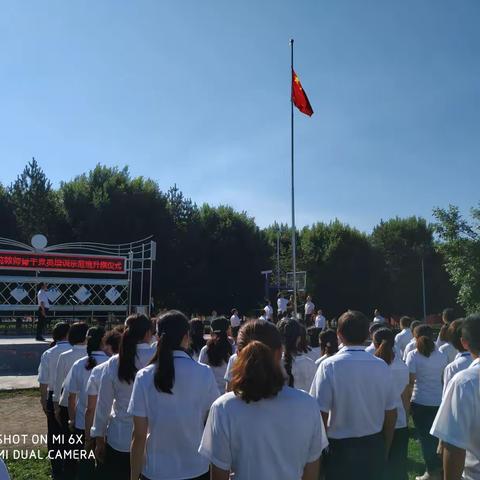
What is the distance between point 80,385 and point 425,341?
4.07m

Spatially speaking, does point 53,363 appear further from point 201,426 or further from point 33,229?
point 33,229

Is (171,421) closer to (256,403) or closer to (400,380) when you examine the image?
Result: (256,403)

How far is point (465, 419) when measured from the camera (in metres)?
2.63

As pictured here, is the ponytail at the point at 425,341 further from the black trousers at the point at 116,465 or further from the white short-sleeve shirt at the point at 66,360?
the white short-sleeve shirt at the point at 66,360

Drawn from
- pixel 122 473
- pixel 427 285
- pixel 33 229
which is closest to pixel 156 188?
pixel 33 229

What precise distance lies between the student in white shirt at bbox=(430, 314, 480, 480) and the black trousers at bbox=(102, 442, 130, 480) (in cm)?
245

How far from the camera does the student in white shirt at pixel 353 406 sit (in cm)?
376

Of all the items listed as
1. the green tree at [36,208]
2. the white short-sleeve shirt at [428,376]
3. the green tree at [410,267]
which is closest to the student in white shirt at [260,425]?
the white short-sleeve shirt at [428,376]

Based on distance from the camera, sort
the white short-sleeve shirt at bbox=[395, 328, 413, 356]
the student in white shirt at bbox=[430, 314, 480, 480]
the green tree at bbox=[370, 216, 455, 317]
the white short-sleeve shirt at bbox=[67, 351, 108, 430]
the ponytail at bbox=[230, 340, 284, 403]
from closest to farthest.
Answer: the ponytail at bbox=[230, 340, 284, 403] < the student in white shirt at bbox=[430, 314, 480, 480] < the white short-sleeve shirt at bbox=[67, 351, 108, 430] < the white short-sleeve shirt at bbox=[395, 328, 413, 356] < the green tree at bbox=[370, 216, 455, 317]

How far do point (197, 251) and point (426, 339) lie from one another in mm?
28985

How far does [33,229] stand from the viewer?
98.8ft

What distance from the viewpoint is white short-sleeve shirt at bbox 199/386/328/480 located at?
2.47m

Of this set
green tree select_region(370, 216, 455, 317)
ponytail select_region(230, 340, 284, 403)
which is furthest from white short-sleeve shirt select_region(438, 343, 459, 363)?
green tree select_region(370, 216, 455, 317)

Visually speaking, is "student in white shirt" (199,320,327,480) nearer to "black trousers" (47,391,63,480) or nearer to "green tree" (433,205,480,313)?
"black trousers" (47,391,63,480)
